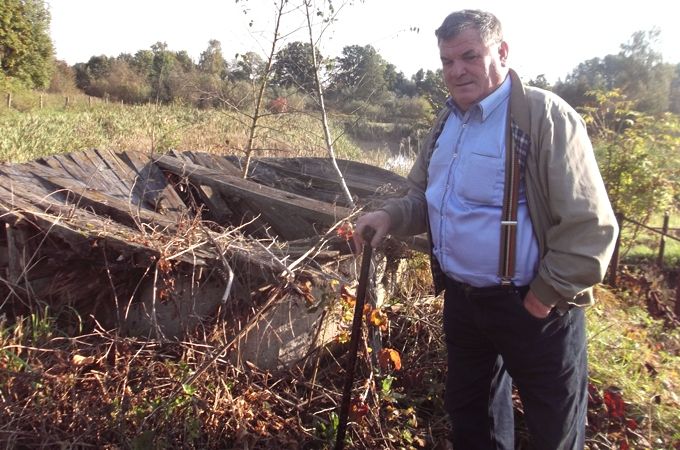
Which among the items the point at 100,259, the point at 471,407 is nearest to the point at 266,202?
the point at 100,259

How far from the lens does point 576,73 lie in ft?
112

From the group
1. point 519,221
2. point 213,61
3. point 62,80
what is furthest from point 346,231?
point 62,80

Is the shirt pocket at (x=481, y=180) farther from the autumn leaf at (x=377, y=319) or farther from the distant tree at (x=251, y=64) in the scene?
the distant tree at (x=251, y=64)

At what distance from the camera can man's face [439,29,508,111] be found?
1.80 m

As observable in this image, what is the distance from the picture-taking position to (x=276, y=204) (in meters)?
4.15

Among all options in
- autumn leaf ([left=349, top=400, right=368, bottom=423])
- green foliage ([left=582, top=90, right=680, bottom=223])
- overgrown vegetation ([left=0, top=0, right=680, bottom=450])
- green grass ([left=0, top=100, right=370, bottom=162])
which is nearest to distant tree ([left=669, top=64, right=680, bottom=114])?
green foliage ([left=582, top=90, right=680, bottom=223])

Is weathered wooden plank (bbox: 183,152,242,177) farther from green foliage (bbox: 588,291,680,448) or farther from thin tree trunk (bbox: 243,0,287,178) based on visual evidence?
green foliage (bbox: 588,291,680,448)

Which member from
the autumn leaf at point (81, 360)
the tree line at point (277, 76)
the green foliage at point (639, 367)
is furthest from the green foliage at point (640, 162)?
the autumn leaf at point (81, 360)

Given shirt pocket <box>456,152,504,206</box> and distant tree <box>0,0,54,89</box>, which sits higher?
distant tree <box>0,0,54,89</box>

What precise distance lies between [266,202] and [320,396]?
191 centimetres

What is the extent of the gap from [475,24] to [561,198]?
66 centimetres

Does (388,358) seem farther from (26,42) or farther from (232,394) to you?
(26,42)

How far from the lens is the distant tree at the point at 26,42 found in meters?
17.4

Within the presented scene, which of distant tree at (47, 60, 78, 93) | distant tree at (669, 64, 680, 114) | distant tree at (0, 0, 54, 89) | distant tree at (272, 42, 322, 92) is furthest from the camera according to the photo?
distant tree at (47, 60, 78, 93)
